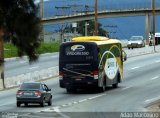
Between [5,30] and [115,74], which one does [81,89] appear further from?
[5,30]

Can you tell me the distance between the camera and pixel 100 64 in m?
38.5

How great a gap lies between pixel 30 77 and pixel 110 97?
472 inches

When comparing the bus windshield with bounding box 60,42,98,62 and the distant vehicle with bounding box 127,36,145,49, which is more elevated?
the bus windshield with bounding box 60,42,98,62

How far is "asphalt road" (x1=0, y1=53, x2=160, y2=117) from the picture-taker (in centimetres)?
3045

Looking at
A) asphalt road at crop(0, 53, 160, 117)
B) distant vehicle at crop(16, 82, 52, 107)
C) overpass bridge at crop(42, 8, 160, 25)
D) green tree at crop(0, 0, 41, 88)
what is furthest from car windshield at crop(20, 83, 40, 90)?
overpass bridge at crop(42, 8, 160, 25)

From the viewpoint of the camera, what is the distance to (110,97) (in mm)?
37281

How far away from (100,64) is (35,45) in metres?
26.1

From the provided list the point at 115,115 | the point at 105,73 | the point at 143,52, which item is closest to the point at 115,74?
the point at 105,73

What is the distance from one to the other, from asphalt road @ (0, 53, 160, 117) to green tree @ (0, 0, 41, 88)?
1541 cm

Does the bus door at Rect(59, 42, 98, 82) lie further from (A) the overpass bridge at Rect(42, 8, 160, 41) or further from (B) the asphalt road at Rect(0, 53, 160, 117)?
(A) the overpass bridge at Rect(42, 8, 160, 41)

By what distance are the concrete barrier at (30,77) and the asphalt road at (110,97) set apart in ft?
3.50

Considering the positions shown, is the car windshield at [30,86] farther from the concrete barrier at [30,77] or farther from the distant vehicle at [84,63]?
the concrete barrier at [30,77]

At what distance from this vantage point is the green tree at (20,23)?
472 inches

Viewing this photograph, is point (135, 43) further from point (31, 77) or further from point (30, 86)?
point (30, 86)
